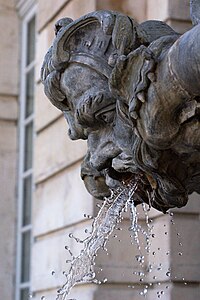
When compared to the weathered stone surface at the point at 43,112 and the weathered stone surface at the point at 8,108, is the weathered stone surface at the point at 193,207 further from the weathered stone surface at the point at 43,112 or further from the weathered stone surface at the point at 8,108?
the weathered stone surface at the point at 8,108

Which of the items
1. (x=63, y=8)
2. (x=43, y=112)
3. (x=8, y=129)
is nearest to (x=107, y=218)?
(x=63, y=8)

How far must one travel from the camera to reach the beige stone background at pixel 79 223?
485cm

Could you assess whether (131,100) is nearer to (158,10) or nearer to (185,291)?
(185,291)

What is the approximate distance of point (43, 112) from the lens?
647cm

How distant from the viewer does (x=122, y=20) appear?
6.33 feet

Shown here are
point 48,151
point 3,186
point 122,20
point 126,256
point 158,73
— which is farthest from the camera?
point 3,186

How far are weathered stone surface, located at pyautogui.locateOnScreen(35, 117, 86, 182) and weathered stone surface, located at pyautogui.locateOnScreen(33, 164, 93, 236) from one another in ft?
0.17

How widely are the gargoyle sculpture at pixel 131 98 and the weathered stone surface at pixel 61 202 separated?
330 centimetres

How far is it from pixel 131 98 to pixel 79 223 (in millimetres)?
3861

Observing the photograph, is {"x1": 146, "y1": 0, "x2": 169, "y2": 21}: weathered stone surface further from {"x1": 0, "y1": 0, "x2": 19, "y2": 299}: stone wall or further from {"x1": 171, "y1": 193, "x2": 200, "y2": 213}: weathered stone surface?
{"x1": 0, "y1": 0, "x2": 19, "y2": 299}: stone wall

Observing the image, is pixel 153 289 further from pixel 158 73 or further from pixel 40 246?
pixel 158 73

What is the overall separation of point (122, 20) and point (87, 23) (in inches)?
3.7

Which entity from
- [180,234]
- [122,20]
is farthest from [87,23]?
[180,234]

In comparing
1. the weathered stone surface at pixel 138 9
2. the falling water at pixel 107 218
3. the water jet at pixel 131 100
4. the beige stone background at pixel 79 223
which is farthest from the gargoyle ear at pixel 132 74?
the weathered stone surface at pixel 138 9
